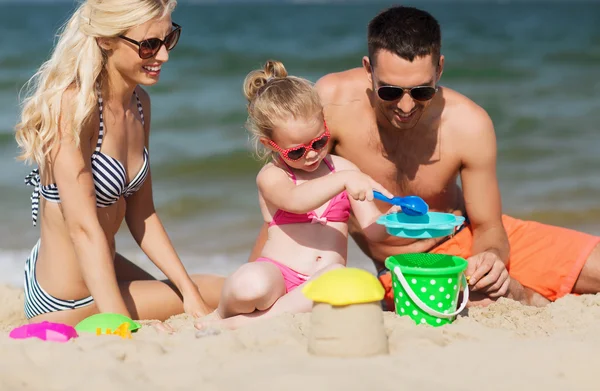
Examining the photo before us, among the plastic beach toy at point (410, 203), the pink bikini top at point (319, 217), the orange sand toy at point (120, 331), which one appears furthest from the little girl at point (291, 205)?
the orange sand toy at point (120, 331)

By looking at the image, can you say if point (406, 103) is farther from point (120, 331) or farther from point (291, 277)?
point (120, 331)

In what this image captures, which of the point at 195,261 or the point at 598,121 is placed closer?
the point at 195,261

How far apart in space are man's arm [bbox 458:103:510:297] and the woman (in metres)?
1.49

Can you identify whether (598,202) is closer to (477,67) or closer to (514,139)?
(514,139)

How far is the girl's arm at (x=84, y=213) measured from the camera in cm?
365

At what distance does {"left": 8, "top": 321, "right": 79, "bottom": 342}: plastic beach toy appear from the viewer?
9.92ft

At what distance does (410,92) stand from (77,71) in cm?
156

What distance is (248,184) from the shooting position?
309 inches

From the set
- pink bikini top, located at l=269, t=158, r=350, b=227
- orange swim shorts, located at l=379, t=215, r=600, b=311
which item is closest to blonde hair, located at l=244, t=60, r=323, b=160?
pink bikini top, located at l=269, t=158, r=350, b=227

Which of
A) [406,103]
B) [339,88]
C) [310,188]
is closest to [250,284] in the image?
[310,188]

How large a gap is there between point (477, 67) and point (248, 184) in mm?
7642

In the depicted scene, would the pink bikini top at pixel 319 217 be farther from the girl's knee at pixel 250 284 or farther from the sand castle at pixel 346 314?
the sand castle at pixel 346 314

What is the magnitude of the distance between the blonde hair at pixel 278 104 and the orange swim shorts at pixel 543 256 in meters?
1.16

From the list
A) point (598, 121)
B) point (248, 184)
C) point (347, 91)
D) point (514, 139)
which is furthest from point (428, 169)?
point (598, 121)
